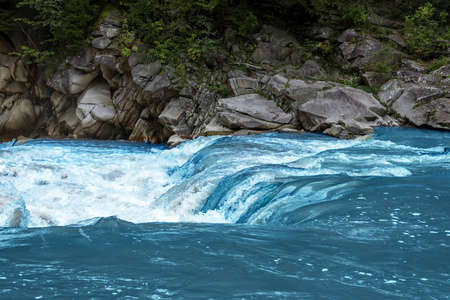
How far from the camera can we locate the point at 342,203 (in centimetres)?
625

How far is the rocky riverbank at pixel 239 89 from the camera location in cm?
1516

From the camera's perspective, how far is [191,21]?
19859mm

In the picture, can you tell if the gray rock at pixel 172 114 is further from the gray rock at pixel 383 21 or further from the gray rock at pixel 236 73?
the gray rock at pixel 383 21

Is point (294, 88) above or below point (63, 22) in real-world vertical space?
below

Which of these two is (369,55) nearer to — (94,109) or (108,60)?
(108,60)

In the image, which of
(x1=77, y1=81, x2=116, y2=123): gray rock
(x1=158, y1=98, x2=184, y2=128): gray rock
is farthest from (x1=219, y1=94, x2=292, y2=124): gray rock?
(x1=77, y1=81, x2=116, y2=123): gray rock

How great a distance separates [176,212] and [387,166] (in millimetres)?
3914

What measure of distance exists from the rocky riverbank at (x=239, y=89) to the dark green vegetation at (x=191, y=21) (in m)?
0.52

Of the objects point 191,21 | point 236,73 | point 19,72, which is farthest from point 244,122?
point 19,72

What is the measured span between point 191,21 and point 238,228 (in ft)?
51.6

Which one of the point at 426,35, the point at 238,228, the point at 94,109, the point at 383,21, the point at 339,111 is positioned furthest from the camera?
the point at 383,21

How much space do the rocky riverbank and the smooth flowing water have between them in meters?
4.12

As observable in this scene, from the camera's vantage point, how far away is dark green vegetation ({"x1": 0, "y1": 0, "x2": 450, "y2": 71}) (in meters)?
18.7

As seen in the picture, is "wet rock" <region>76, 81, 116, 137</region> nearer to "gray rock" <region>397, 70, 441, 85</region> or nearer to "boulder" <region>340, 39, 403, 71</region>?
"boulder" <region>340, 39, 403, 71</region>
